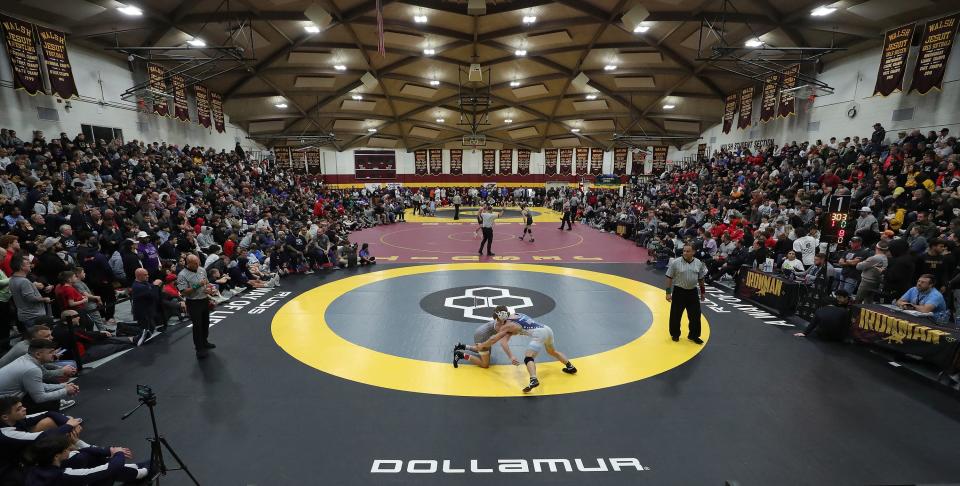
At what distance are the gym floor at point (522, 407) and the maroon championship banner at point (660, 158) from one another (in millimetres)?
33215

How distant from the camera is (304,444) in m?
4.38

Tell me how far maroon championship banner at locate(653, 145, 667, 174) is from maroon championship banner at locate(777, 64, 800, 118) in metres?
17.1

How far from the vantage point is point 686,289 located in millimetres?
7027

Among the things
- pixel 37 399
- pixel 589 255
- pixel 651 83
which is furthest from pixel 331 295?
pixel 651 83

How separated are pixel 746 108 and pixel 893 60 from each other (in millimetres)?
9377

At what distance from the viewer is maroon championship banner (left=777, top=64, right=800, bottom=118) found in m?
19.5

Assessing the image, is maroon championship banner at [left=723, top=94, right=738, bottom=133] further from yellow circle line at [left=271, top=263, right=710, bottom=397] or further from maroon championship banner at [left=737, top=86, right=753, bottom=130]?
yellow circle line at [left=271, top=263, right=710, bottom=397]

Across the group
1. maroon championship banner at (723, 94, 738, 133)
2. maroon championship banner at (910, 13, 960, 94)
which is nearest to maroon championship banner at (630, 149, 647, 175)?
maroon championship banner at (723, 94, 738, 133)

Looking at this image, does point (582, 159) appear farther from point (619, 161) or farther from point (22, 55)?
point (22, 55)

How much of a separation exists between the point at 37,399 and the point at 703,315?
33.1ft

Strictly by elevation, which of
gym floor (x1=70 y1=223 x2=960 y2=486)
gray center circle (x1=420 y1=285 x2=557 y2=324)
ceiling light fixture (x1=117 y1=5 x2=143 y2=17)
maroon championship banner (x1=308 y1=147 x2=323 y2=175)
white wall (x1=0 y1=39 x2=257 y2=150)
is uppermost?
ceiling light fixture (x1=117 y1=5 x2=143 y2=17)

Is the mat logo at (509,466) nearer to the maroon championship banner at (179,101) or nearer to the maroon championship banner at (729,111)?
the maroon championship banner at (179,101)

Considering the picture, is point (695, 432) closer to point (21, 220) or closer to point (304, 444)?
point (304, 444)

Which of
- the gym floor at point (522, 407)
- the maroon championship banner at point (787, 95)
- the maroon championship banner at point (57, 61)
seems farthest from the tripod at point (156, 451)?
the maroon championship banner at point (787, 95)
